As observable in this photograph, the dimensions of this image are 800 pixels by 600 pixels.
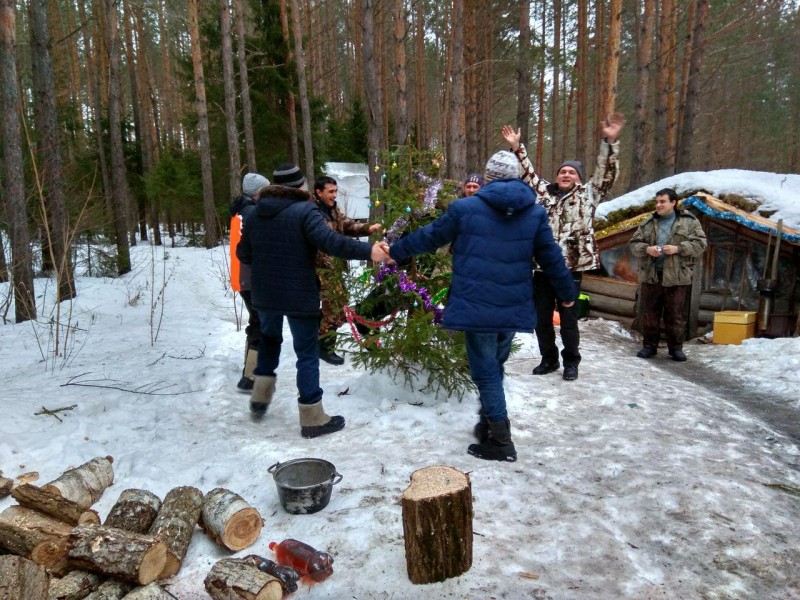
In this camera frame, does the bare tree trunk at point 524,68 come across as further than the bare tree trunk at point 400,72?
Yes

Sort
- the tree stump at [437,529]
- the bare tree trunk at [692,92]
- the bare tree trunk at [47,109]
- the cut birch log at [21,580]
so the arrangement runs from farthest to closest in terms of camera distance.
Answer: the bare tree trunk at [692,92]
the bare tree trunk at [47,109]
the tree stump at [437,529]
the cut birch log at [21,580]

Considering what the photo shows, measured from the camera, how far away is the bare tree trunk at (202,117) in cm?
1402

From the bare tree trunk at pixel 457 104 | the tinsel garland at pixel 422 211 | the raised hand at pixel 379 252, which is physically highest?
the bare tree trunk at pixel 457 104

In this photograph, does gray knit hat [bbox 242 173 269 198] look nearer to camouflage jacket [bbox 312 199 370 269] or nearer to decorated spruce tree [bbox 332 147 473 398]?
camouflage jacket [bbox 312 199 370 269]

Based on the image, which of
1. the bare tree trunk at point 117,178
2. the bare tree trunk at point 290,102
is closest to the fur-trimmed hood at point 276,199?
the bare tree trunk at point 117,178

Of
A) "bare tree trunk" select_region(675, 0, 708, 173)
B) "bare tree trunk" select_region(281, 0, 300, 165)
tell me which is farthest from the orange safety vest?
"bare tree trunk" select_region(281, 0, 300, 165)

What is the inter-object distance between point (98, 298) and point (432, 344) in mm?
8061

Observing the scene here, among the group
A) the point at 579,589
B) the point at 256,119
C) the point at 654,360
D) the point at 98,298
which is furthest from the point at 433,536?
the point at 256,119

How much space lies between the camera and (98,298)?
32.5 feet

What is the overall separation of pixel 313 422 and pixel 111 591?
68.6 inches

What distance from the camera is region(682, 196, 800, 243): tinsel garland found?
6750mm

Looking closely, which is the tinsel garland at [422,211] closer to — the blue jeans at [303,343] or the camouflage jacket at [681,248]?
the blue jeans at [303,343]

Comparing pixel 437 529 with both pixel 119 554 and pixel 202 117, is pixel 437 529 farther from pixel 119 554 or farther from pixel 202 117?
pixel 202 117

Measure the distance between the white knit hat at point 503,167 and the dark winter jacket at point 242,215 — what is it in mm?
2259
